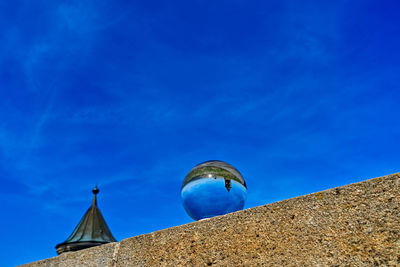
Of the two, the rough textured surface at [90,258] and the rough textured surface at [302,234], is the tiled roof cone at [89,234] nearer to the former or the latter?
the rough textured surface at [90,258]

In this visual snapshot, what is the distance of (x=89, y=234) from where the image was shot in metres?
8.27

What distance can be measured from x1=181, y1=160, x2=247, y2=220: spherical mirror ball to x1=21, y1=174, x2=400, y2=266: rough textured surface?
201 mm

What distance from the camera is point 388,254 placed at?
1.80 metres

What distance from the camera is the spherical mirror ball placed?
2.72 meters

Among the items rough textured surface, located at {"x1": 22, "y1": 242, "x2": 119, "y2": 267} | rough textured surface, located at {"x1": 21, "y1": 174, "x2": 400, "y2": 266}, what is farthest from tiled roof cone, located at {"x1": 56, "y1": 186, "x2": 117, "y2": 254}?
rough textured surface, located at {"x1": 21, "y1": 174, "x2": 400, "y2": 266}

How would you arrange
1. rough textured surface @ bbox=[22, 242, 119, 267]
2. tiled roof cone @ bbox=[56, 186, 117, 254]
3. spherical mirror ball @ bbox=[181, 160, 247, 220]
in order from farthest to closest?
tiled roof cone @ bbox=[56, 186, 117, 254] → rough textured surface @ bbox=[22, 242, 119, 267] → spherical mirror ball @ bbox=[181, 160, 247, 220]

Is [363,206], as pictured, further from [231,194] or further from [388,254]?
[231,194]

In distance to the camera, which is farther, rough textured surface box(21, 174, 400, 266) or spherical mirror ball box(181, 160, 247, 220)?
spherical mirror ball box(181, 160, 247, 220)

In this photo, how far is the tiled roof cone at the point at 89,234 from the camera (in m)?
7.86

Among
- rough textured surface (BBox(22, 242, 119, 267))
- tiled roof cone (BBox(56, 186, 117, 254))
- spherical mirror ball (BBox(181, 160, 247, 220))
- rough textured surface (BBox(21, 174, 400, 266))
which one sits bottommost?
rough textured surface (BBox(21, 174, 400, 266))

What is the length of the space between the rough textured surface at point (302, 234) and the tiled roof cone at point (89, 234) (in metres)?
5.84

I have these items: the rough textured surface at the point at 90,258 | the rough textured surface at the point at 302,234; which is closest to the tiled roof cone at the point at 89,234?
the rough textured surface at the point at 90,258

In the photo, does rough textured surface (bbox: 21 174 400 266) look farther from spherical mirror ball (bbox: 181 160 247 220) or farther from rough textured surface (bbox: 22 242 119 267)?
rough textured surface (bbox: 22 242 119 267)

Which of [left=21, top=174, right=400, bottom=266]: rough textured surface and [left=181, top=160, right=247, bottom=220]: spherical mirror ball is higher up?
[left=181, top=160, right=247, bottom=220]: spherical mirror ball
